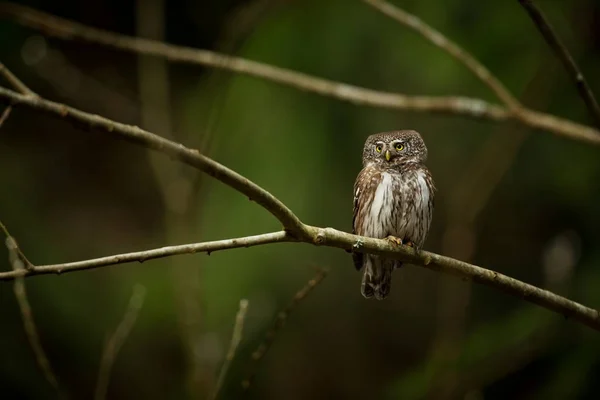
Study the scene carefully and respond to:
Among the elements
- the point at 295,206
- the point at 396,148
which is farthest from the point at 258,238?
the point at 295,206

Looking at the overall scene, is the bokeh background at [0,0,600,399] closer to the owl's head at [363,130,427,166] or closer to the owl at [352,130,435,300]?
the owl at [352,130,435,300]

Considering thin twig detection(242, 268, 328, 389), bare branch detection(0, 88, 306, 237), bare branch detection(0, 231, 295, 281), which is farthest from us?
thin twig detection(242, 268, 328, 389)

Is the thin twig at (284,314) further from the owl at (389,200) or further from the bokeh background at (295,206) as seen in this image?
the bokeh background at (295,206)

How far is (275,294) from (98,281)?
59.6 inches

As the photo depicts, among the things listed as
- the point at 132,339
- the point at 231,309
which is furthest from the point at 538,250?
the point at 132,339

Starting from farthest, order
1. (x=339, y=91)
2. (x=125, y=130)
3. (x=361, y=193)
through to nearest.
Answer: (x=339, y=91), (x=361, y=193), (x=125, y=130)

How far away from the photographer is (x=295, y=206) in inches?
166

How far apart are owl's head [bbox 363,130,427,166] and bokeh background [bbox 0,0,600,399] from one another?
493 mm

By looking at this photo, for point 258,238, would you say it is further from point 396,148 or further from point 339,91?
point 339,91

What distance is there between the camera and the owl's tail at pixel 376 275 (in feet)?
11.0

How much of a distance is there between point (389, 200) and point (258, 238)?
1.41m

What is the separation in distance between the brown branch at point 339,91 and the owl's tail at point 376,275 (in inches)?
48.0

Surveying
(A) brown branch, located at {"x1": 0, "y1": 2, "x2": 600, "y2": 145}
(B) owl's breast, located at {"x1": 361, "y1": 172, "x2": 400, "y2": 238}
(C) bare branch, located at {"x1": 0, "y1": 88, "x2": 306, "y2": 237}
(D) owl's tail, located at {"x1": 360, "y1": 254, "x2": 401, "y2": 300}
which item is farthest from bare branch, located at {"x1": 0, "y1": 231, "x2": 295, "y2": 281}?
(A) brown branch, located at {"x1": 0, "y1": 2, "x2": 600, "y2": 145}

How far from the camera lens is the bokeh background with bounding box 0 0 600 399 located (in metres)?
4.47
